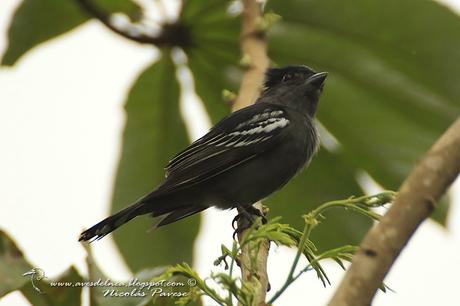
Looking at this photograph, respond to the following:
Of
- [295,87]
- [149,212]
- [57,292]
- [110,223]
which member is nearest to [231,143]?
[149,212]

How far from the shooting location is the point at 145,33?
521 centimetres

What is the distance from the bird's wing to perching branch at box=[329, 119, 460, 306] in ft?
10.2

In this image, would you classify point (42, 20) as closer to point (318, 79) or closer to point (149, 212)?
point (149, 212)

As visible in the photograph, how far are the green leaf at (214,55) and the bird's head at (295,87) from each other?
414 mm

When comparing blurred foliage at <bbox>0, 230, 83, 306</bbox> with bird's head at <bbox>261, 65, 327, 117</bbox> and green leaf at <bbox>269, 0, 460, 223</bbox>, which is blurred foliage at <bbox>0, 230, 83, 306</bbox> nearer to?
green leaf at <bbox>269, 0, 460, 223</bbox>

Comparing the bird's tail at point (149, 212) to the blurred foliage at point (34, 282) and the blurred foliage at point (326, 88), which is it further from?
the blurred foliage at point (34, 282)

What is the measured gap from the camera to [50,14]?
519cm

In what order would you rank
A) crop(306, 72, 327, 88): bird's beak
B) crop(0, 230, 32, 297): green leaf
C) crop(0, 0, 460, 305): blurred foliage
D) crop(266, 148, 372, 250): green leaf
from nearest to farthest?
1. crop(0, 230, 32, 297): green leaf
2. crop(0, 0, 460, 305): blurred foliage
3. crop(266, 148, 372, 250): green leaf
4. crop(306, 72, 327, 88): bird's beak

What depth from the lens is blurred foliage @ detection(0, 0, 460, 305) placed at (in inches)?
186

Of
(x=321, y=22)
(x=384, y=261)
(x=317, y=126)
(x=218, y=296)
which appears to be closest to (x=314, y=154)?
(x=317, y=126)

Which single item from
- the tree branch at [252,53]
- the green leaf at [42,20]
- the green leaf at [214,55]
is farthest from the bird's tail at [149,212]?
the green leaf at [42,20]

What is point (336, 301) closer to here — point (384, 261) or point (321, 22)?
point (384, 261)

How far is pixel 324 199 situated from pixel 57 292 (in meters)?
2.38

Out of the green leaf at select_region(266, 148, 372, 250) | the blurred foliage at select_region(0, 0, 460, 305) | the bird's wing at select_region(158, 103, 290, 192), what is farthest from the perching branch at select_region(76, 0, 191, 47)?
the green leaf at select_region(266, 148, 372, 250)
